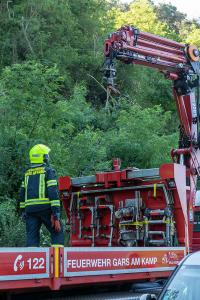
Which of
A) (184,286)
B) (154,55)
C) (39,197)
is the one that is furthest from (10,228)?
(184,286)

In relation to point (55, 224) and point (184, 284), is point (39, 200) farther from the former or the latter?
point (184, 284)

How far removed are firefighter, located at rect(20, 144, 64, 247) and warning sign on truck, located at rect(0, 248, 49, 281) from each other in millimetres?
1856

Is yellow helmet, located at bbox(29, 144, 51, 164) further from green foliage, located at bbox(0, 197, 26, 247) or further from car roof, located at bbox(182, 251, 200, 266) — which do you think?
green foliage, located at bbox(0, 197, 26, 247)

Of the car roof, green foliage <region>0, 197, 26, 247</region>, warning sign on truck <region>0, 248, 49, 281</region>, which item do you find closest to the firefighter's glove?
warning sign on truck <region>0, 248, 49, 281</region>

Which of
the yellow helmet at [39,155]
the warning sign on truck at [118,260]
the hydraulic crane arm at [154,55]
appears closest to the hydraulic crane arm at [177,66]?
the hydraulic crane arm at [154,55]

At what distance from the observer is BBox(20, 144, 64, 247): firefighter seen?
293 inches

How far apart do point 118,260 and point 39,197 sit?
1.67m

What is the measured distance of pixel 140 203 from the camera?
8.97 meters

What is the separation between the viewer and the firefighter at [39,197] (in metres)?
7.44

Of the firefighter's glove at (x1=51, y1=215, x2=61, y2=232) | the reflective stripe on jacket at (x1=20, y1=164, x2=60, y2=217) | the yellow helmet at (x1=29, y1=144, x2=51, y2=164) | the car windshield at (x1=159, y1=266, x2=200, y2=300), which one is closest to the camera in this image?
the car windshield at (x1=159, y1=266, x2=200, y2=300)

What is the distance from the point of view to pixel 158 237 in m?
8.56

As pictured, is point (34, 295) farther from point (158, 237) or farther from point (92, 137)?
point (92, 137)

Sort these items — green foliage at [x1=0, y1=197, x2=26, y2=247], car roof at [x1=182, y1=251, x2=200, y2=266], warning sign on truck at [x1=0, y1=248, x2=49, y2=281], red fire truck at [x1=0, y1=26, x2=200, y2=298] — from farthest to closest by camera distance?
green foliage at [x1=0, y1=197, x2=26, y2=247] → red fire truck at [x1=0, y1=26, x2=200, y2=298] → warning sign on truck at [x1=0, y1=248, x2=49, y2=281] → car roof at [x1=182, y1=251, x2=200, y2=266]

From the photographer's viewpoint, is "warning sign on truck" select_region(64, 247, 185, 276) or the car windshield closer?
the car windshield
